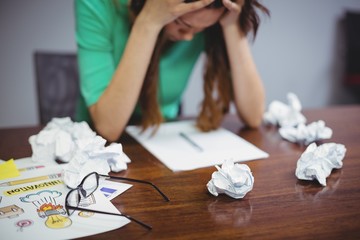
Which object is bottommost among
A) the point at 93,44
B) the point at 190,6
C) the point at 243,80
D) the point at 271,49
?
the point at 271,49

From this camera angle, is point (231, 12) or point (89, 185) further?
point (231, 12)

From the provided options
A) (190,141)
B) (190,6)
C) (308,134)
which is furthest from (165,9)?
(308,134)

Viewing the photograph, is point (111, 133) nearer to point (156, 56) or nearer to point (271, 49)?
point (156, 56)

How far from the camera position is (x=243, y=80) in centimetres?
113

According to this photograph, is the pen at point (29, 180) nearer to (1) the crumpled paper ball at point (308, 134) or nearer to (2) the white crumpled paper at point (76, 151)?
(2) the white crumpled paper at point (76, 151)

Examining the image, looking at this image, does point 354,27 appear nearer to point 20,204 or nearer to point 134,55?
point 134,55

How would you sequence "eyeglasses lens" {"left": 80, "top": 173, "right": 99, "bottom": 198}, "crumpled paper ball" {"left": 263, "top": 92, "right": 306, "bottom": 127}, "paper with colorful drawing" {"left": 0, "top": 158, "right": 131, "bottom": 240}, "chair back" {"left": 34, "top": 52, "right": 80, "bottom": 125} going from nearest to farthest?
"paper with colorful drawing" {"left": 0, "top": 158, "right": 131, "bottom": 240} < "eyeglasses lens" {"left": 80, "top": 173, "right": 99, "bottom": 198} < "crumpled paper ball" {"left": 263, "top": 92, "right": 306, "bottom": 127} < "chair back" {"left": 34, "top": 52, "right": 80, "bottom": 125}

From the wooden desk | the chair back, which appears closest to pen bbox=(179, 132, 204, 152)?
the wooden desk

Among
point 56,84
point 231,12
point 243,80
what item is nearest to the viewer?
point 231,12

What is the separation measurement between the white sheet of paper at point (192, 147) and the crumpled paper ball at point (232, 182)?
10 centimetres

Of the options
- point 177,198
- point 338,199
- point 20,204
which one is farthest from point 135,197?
point 338,199

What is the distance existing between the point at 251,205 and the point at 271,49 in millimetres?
2235

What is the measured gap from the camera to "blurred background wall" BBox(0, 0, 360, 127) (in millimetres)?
2141

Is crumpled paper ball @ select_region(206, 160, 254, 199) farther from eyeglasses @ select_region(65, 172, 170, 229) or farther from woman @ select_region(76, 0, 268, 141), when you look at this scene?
woman @ select_region(76, 0, 268, 141)
